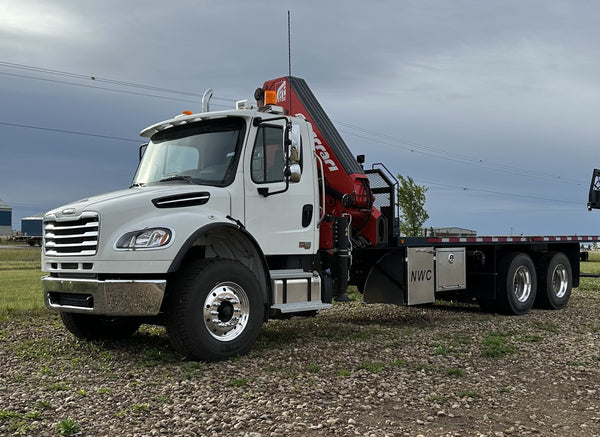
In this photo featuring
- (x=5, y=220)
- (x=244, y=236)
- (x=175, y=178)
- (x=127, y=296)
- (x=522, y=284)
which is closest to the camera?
(x=127, y=296)

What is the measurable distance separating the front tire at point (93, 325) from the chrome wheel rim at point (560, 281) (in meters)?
9.27

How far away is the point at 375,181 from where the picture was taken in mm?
10781

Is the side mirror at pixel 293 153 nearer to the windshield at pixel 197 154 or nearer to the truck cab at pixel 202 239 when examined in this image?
the truck cab at pixel 202 239

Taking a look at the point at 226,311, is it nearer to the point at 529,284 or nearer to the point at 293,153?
the point at 293,153

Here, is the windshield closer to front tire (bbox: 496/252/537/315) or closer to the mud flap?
the mud flap

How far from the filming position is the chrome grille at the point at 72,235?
23.3 ft

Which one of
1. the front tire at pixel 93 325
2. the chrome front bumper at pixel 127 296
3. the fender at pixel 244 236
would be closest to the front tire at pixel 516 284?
the fender at pixel 244 236

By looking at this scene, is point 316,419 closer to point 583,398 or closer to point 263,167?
point 583,398

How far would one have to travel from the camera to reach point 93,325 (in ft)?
28.5

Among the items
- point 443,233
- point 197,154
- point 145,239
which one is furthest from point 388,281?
point 145,239

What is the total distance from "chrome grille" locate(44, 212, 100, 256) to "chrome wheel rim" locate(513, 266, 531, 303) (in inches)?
345

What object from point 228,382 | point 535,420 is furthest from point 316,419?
point 535,420

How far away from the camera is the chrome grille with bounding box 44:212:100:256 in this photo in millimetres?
7113

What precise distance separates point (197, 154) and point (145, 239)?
165 centimetres
